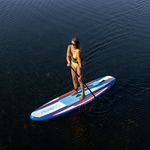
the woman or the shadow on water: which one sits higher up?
the woman

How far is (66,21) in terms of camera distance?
16172 millimetres

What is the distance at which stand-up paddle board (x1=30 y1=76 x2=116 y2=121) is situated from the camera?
320 inches

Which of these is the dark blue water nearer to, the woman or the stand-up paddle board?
the stand-up paddle board

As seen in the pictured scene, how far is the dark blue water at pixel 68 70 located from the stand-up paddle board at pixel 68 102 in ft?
0.78

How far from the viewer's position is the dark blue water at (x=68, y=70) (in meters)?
7.36

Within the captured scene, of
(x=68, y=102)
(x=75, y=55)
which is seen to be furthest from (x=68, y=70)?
(x=75, y=55)

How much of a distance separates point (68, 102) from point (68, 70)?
2.73 m

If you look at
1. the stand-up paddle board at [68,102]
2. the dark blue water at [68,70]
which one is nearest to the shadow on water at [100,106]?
the dark blue water at [68,70]

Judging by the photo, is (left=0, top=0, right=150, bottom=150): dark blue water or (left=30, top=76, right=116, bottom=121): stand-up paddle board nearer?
(left=0, top=0, right=150, bottom=150): dark blue water

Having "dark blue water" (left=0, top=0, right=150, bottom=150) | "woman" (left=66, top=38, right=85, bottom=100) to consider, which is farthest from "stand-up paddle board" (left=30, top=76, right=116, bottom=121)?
"woman" (left=66, top=38, right=85, bottom=100)

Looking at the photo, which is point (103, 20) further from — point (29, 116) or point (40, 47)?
point (29, 116)

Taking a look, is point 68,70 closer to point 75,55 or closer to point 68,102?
point 68,102

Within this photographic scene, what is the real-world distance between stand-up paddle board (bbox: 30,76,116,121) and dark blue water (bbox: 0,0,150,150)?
0.78 feet

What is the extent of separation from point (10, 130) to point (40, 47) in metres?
6.79
